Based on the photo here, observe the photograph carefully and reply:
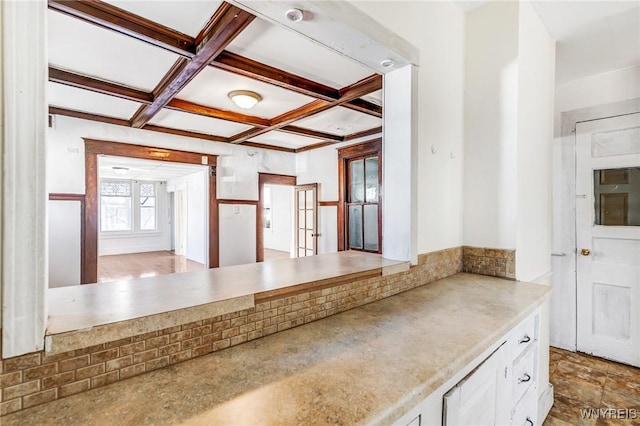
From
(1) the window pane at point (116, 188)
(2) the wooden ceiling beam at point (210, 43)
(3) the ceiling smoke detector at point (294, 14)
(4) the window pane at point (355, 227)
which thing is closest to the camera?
(3) the ceiling smoke detector at point (294, 14)

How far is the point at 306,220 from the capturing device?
607 cm

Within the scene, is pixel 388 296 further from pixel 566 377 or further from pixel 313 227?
pixel 313 227

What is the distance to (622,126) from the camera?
269 cm

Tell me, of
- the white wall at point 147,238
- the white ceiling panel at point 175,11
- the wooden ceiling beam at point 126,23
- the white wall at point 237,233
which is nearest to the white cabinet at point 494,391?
the white ceiling panel at point 175,11

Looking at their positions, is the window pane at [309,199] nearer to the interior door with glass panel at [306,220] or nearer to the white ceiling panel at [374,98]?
the interior door with glass panel at [306,220]

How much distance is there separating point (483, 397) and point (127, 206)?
399 inches

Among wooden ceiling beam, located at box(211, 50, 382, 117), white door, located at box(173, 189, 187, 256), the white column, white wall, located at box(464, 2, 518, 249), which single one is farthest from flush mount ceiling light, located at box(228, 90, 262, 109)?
white door, located at box(173, 189, 187, 256)

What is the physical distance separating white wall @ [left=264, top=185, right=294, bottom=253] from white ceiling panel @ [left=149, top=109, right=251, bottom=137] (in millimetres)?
4023

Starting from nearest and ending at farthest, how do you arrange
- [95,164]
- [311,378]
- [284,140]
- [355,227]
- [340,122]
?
[311,378] → [95,164] → [340,122] → [355,227] → [284,140]

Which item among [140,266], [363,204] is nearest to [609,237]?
[363,204]

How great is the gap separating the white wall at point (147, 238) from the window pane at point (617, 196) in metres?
10.00

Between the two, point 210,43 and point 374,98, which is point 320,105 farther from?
point 210,43

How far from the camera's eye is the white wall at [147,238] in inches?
340

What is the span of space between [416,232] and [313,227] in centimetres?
403
